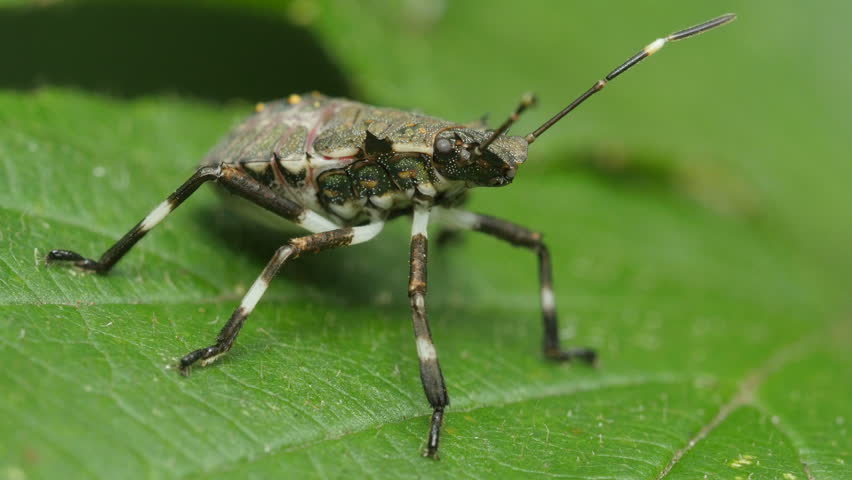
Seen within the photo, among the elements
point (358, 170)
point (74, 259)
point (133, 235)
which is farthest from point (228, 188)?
point (74, 259)

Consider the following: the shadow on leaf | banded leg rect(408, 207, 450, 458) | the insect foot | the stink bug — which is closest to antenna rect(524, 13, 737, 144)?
the stink bug

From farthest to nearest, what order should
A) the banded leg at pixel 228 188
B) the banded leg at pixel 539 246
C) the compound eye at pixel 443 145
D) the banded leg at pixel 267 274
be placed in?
1. the banded leg at pixel 539 246
2. the compound eye at pixel 443 145
3. the banded leg at pixel 228 188
4. the banded leg at pixel 267 274

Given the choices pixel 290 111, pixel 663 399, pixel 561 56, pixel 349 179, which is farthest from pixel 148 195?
pixel 561 56

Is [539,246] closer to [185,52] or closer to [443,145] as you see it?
[443,145]

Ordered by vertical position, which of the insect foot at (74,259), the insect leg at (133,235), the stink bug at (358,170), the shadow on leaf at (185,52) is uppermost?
the shadow on leaf at (185,52)

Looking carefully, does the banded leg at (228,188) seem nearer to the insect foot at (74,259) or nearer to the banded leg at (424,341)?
the insect foot at (74,259)

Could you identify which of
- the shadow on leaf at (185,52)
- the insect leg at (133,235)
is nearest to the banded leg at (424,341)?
the insect leg at (133,235)

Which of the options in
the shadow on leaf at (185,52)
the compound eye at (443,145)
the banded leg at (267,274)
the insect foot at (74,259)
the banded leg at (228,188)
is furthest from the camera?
the shadow on leaf at (185,52)
